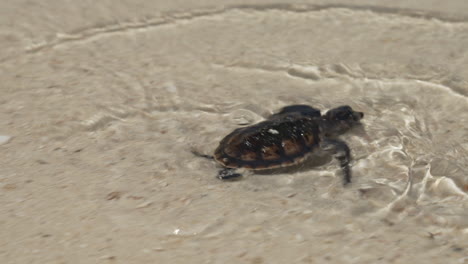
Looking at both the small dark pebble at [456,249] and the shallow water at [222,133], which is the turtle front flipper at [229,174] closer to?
the shallow water at [222,133]

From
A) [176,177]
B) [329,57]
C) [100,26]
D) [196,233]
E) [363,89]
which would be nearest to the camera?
[196,233]

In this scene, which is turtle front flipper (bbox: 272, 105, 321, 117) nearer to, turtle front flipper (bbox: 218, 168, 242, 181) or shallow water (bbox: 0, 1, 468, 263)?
shallow water (bbox: 0, 1, 468, 263)

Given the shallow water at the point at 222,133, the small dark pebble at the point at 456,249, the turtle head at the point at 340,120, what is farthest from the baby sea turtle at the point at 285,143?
the small dark pebble at the point at 456,249

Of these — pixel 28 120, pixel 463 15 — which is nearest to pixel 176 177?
pixel 28 120

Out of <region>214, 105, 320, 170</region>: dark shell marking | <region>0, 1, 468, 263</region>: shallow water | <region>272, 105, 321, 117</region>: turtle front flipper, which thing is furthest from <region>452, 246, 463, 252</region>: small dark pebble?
<region>272, 105, 321, 117</region>: turtle front flipper

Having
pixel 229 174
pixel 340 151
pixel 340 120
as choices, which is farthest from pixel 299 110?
pixel 229 174

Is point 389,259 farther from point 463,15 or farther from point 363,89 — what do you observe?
point 463,15
